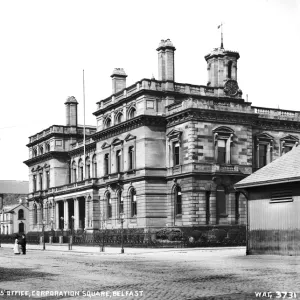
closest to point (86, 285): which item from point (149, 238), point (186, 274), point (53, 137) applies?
point (186, 274)

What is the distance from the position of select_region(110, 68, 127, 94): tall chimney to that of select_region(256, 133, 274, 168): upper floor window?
14.6m

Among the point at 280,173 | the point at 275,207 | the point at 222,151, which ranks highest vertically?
the point at 222,151

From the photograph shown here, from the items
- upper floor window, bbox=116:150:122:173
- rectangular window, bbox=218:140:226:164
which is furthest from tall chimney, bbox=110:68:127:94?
rectangular window, bbox=218:140:226:164

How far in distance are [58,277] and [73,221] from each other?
51.1 metres

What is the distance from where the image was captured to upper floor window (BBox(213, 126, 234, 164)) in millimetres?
52094

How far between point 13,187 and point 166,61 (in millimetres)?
85492

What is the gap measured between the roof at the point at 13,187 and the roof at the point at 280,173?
106547 millimetres

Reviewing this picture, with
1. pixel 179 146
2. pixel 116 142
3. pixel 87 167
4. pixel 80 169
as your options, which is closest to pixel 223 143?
pixel 179 146

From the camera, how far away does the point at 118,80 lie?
2425 inches

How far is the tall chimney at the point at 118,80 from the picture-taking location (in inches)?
2421

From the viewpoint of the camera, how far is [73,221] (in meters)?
70.3

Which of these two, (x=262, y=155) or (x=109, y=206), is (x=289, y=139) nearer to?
(x=262, y=155)

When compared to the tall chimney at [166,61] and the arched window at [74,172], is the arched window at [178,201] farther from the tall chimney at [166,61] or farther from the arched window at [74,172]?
the arched window at [74,172]

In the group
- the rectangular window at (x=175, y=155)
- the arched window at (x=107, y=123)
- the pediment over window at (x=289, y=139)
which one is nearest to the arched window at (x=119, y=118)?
the arched window at (x=107, y=123)
